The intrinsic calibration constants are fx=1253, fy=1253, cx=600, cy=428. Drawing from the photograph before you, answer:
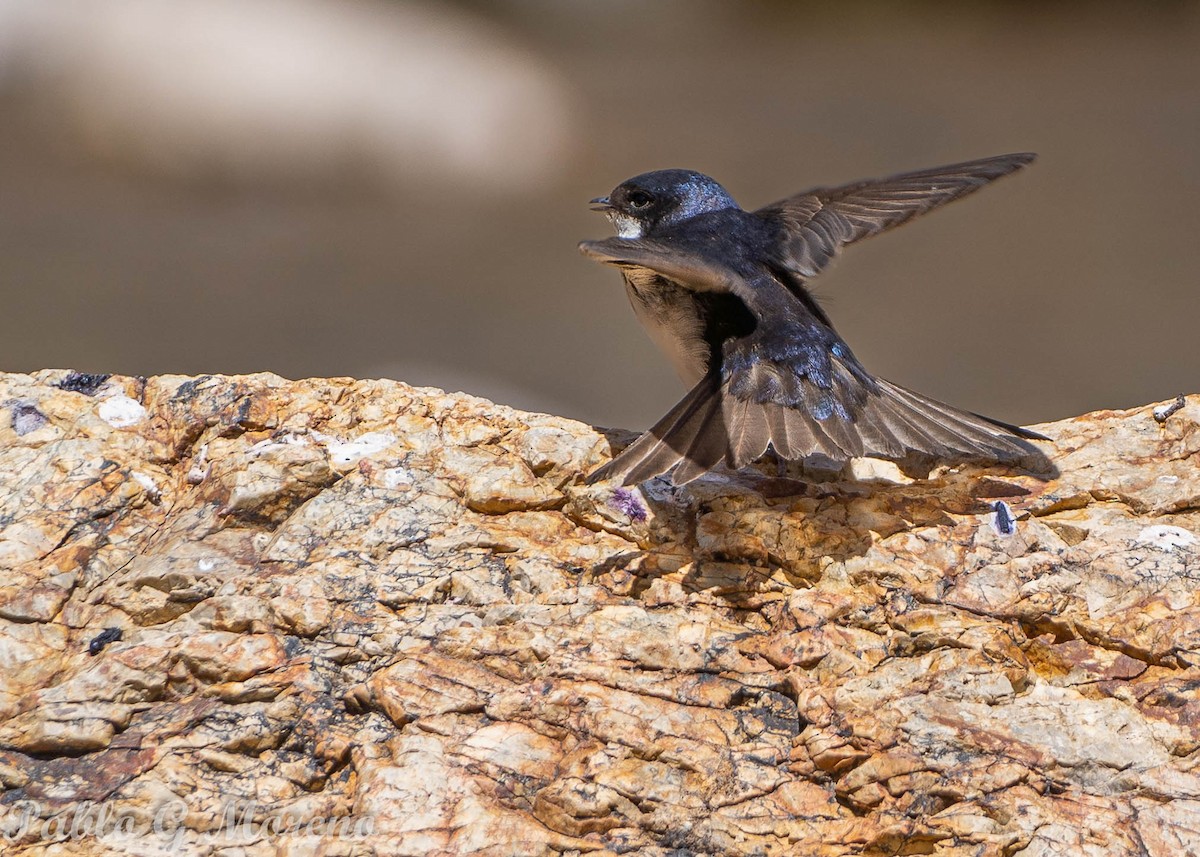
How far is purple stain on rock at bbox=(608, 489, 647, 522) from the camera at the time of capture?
2617 mm

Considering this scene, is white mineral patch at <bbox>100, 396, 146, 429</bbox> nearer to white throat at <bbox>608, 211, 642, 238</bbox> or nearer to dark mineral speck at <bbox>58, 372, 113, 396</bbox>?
dark mineral speck at <bbox>58, 372, 113, 396</bbox>

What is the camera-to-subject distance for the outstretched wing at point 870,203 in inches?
126

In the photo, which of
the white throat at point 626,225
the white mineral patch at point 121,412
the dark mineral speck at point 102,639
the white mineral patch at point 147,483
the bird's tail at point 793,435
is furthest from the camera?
the white throat at point 626,225

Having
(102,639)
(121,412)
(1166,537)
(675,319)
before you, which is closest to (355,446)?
(121,412)

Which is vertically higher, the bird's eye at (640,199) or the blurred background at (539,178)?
the blurred background at (539,178)

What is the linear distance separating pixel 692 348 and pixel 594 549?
2.18ft

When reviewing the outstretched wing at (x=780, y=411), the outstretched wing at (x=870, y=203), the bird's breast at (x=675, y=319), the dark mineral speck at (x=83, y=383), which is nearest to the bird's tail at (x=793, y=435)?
the outstretched wing at (x=780, y=411)

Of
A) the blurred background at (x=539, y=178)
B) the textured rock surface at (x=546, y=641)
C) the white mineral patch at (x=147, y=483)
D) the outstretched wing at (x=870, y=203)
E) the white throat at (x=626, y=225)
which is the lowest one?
the textured rock surface at (x=546, y=641)

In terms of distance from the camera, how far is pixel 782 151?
7.15 metres

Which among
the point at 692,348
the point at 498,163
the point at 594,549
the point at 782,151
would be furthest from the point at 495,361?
the point at 594,549

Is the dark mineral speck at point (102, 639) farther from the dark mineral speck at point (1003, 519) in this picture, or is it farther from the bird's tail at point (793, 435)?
the dark mineral speck at point (1003, 519)

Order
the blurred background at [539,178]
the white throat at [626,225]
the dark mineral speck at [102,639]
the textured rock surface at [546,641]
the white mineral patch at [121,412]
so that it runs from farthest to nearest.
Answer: the blurred background at [539,178] → the white throat at [626,225] → the white mineral patch at [121,412] → the dark mineral speck at [102,639] → the textured rock surface at [546,641]

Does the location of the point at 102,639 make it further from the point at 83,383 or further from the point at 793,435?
the point at 793,435

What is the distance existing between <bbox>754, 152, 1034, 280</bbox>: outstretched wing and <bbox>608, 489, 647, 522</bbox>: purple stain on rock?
0.86 metres
